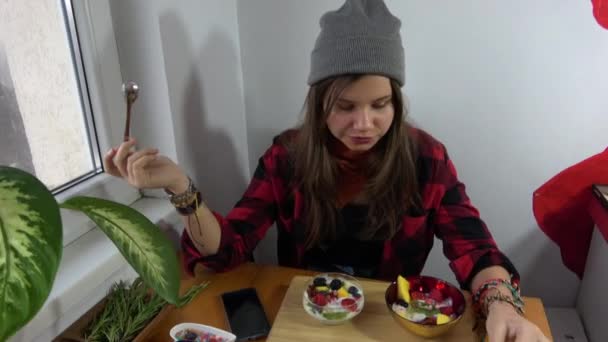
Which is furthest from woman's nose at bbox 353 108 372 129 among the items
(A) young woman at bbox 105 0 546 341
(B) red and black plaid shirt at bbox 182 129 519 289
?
(B) red and black plaid shirt at bbox 182 129 519 289

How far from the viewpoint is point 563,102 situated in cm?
114

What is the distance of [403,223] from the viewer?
3.49ft

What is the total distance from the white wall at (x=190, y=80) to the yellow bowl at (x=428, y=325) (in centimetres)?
56

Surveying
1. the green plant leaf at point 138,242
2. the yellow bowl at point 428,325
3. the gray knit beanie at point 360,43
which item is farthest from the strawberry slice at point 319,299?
the gray knit beanie at point 360,43

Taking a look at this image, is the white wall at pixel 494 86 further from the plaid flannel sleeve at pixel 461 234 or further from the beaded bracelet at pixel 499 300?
the beaded bracelet at pixel 499 300

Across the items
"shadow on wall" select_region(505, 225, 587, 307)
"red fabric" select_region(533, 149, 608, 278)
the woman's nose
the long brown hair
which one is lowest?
"shadow on wall" select_region(505, 225, 587, 307)

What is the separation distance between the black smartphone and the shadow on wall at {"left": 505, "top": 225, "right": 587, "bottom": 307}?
87 cm

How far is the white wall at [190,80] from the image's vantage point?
95cm

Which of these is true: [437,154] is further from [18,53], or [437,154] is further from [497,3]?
[18,53]

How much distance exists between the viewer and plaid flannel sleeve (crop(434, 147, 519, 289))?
0.91m

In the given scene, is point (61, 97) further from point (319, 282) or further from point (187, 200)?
point (319, 282)

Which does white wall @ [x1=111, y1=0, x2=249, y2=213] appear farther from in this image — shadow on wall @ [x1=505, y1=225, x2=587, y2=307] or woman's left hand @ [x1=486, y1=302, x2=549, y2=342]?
shadow on wall @ [x1=505, y1=225, x2=587, y2=307]

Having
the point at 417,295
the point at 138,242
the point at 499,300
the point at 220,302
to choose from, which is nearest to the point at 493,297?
the point at 499,300

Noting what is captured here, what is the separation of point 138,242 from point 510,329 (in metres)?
0.58
